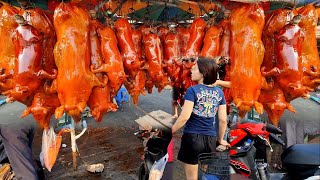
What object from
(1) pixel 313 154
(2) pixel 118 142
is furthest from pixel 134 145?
(1) pixel 313 154

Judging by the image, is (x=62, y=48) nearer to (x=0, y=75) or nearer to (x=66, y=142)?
(x=0, y=75)

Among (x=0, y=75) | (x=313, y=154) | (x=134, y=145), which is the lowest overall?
(x=134, y=145)

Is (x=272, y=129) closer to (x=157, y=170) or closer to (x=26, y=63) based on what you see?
(x=157, y=170)

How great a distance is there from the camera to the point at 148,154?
2908 mm

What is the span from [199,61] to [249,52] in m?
0.40

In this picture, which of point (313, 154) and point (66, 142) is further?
point (66, 142)

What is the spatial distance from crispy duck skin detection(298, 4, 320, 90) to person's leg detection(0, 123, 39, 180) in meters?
3.12

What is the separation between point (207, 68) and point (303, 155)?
36.2 inches

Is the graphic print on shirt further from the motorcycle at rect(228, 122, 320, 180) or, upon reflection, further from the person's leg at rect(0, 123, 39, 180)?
the person's leg at rect(0, 123, 39, 180)

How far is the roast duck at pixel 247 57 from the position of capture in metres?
2.15

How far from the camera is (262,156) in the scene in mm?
3441

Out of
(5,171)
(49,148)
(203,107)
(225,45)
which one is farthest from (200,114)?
(5,171)

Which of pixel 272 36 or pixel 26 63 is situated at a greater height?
pixel 272 36

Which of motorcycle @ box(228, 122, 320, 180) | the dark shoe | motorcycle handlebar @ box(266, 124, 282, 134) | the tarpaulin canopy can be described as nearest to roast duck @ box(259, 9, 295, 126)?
motorcycle @ box(228, 122, 320, 180)
